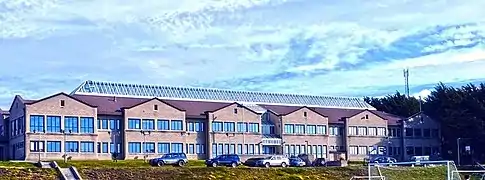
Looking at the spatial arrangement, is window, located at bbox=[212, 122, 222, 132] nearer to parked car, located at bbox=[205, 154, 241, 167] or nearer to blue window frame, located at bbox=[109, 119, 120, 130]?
blue window frame, located at bbox=[109, 119, 120, 130]

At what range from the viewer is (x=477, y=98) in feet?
362

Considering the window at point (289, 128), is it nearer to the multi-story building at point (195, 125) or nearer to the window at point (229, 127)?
the multi-story building at point (195, 125)

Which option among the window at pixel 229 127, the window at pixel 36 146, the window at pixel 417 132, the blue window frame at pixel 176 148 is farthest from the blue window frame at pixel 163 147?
the window at pixel 417 132

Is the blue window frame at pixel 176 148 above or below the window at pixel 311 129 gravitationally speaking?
below

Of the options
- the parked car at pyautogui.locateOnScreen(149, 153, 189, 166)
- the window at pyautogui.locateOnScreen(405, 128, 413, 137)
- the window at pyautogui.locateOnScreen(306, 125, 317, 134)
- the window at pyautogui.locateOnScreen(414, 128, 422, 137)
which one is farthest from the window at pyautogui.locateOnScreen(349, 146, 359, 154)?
the parked car at pyautogui.locateOnScreen(149, 153, 189, 166)

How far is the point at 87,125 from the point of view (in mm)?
88938

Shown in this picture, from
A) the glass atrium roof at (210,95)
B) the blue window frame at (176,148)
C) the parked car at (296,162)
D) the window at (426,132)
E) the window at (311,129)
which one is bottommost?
the parked car at (296,162)

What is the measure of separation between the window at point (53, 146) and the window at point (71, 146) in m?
0.75

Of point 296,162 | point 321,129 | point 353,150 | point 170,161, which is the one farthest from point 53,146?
point 353,150

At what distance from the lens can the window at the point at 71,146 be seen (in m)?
87.2

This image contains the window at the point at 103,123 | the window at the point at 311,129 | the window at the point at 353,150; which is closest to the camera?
the window at the point at 103,123

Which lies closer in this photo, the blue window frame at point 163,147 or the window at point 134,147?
the window at point 134,147

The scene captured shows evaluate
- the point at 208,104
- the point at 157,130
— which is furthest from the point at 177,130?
the point at 208,104

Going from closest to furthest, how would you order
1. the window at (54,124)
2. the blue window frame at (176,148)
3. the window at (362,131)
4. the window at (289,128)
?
1. the window at (54,124)
2. the blue window frame at (176,148)
3. the window at (289,128)
4. the window at (362,131)
